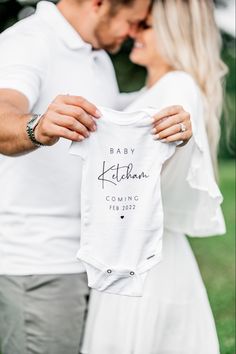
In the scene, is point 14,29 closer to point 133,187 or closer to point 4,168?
point 4,168

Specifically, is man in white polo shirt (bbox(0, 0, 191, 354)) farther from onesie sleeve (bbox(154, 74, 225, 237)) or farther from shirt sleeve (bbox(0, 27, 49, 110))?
onesie sleeve (bbox(154, 74, 225, 237))

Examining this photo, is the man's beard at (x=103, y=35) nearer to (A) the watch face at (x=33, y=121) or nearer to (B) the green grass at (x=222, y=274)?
(A) the watch face at (x=33, y=121)

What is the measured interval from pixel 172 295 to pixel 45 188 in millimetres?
727

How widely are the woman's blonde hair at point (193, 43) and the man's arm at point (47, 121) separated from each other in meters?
1.11

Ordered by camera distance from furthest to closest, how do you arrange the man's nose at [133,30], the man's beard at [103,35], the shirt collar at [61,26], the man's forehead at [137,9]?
the man's nose at [133,30], the man's forehead at [137,9], the man's beard at [103,35], the shirt collar at [61,26]

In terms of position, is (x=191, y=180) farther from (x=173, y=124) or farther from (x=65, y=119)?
(x=65, y=119)

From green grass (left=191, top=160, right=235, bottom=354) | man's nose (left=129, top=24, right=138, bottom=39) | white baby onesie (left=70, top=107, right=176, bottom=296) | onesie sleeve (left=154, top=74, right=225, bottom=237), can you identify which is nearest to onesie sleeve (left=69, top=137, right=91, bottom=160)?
white baby onesie (left=70, top=107, right=176, bottom=296)

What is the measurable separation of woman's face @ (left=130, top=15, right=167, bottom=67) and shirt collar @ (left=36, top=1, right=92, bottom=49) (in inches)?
19.7

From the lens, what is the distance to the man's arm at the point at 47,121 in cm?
276

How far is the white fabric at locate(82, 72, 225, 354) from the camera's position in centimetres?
371

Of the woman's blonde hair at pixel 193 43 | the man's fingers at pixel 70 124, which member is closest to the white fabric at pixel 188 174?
the woman's blonde hair at pixel 193 43

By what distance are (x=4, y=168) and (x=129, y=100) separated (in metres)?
0.89

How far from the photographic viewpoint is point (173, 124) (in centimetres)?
297

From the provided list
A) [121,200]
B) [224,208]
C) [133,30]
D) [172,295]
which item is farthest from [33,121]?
[224,208]
